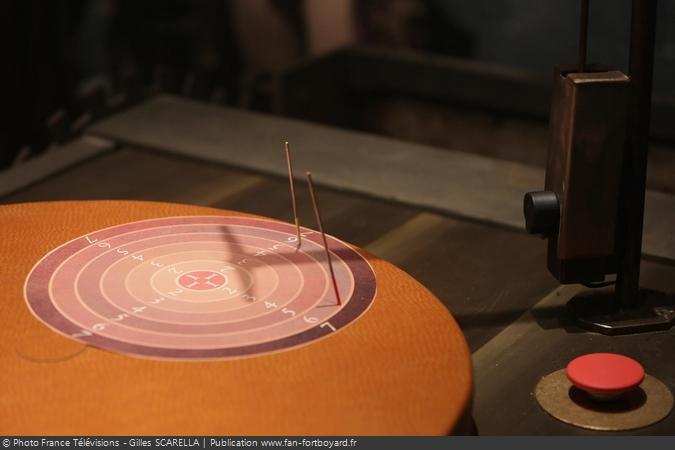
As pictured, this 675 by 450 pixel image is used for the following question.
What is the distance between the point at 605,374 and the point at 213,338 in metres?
0.60

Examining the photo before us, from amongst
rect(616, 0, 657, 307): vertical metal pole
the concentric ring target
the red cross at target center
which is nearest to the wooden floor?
rect(616, 0, 657, 307): vertical metal pole

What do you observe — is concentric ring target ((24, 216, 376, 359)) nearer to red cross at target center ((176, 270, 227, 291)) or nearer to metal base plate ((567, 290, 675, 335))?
red cross at target center ((176, 270, 227, 291))

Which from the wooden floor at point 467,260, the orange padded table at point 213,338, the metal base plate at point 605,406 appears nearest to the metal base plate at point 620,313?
the wooden floor at point 467,260

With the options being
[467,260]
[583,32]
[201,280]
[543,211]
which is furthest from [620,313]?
[201,280]

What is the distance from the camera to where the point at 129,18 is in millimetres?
4941

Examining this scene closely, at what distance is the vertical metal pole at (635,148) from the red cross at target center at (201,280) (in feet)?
2.32

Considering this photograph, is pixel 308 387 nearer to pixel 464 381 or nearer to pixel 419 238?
pixel 464 381

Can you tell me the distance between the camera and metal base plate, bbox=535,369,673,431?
1746mm

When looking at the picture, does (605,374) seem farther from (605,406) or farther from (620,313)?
(620,313)

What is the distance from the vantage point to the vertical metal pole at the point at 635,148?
1.91m

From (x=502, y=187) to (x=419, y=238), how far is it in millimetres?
380

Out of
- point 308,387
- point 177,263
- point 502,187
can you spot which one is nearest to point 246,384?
point 308,387

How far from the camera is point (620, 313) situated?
2.06 meters

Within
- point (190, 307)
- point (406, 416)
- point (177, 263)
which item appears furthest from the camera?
point (177, 263)
